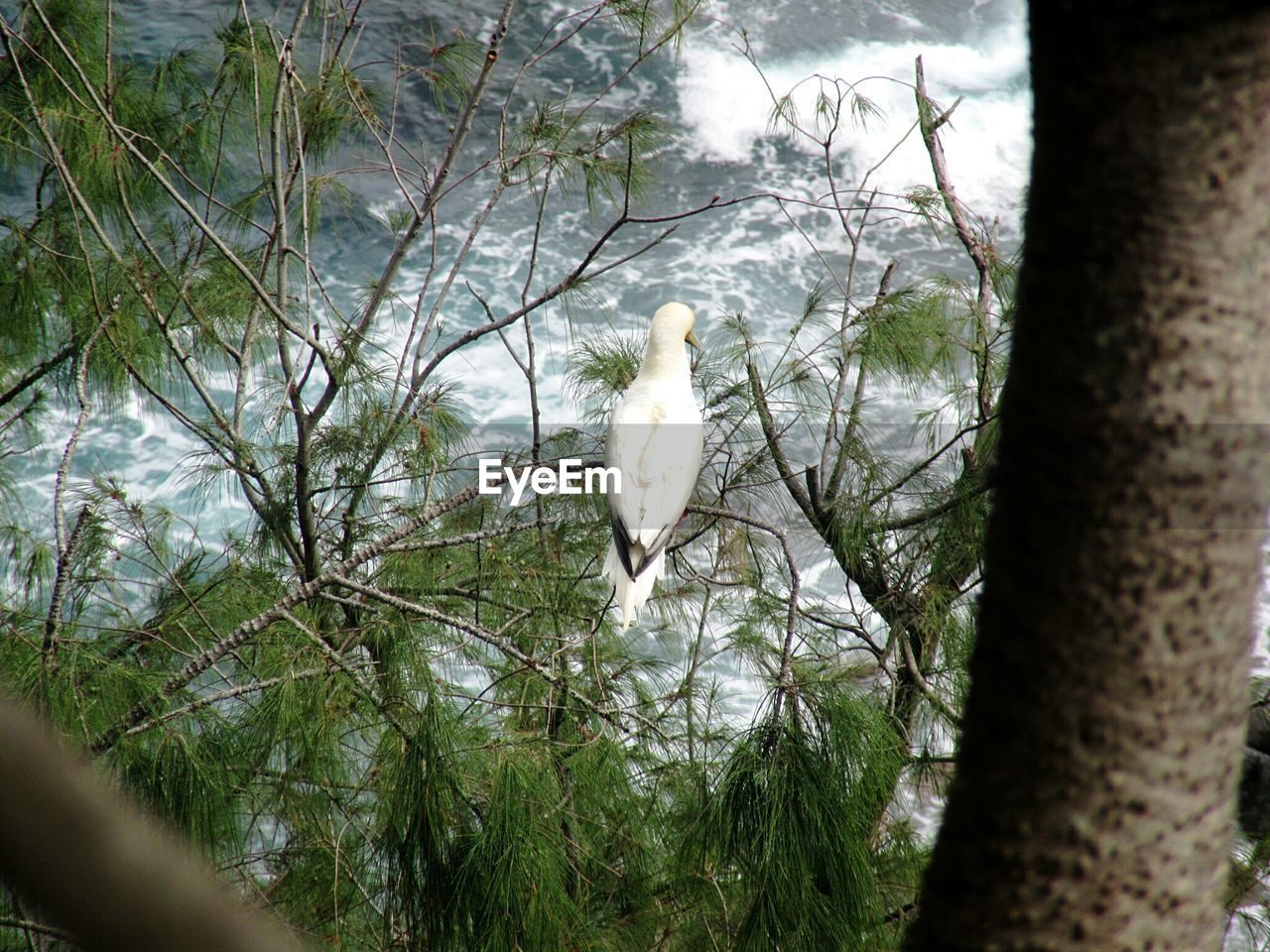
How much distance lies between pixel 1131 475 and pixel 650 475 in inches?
35.2

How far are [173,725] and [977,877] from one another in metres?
0.72

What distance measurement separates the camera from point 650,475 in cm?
107

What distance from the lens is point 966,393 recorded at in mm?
1280

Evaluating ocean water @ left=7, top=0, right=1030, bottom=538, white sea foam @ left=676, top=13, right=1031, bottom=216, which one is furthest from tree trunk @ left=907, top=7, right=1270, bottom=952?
white sea foam @ left=676, top=13, right=1031, bottom=216

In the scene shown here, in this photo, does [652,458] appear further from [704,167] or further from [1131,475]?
[704,167]

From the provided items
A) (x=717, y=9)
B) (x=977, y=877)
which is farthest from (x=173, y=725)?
(x=717, y=9)

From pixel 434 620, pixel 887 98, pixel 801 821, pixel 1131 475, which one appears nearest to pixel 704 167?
pixel 887 98

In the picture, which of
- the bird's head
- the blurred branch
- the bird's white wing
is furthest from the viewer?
the bird's head

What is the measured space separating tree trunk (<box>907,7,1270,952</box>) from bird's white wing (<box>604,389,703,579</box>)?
869 millimetres

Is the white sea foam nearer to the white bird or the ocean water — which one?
the ocean water

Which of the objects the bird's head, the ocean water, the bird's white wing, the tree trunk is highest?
the ocean water

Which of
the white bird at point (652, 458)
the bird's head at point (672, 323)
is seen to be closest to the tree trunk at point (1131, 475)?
the white bird at point (652, 458)

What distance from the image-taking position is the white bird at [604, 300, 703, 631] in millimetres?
1067

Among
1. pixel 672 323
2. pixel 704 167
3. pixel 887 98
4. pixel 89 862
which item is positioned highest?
pixel 887 98
